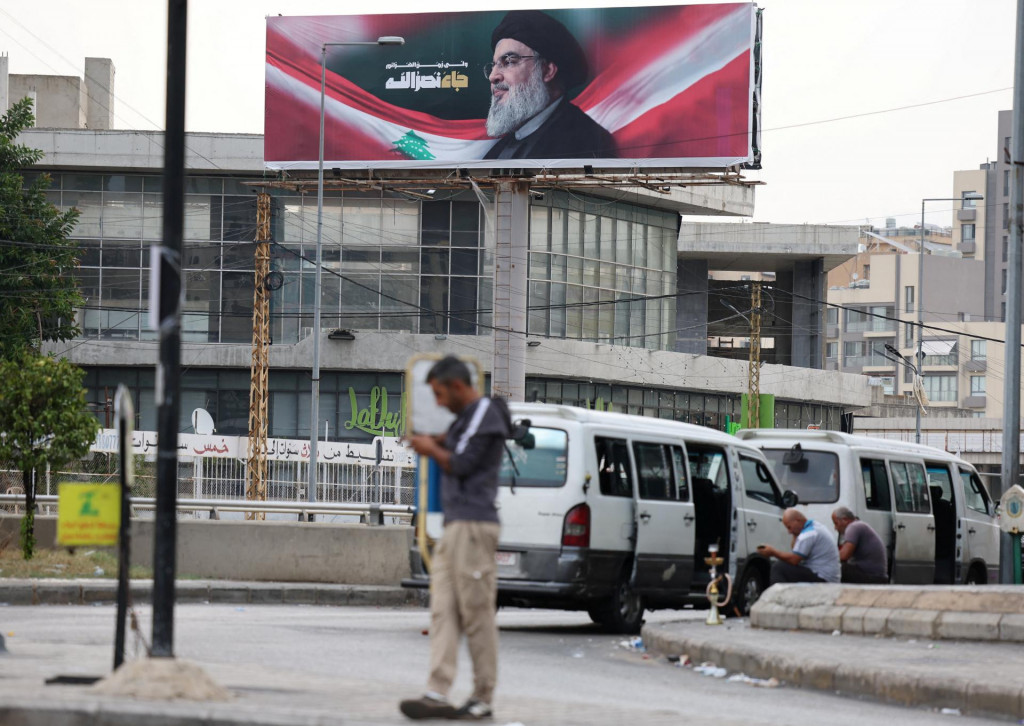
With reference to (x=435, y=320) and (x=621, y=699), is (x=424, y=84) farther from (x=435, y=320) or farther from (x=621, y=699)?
(x=621, y=699)

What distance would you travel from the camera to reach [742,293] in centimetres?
7788

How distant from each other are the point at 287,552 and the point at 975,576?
9.27m

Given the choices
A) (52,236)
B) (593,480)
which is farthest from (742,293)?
(593,480)

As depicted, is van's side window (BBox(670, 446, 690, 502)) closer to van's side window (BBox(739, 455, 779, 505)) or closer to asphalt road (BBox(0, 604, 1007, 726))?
van's side window (BBox(739, 455, 779, 505))

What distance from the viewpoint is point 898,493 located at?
64.3 ft

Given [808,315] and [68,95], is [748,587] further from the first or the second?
[808,315]

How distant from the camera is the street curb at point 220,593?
16.2 m

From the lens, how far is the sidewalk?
53.3 feet

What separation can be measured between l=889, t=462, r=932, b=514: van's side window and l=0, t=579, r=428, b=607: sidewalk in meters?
6.01

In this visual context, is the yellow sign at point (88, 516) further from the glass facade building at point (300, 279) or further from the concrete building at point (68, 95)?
the concrete building at point (68, 95)

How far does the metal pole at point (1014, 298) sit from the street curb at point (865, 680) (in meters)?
8.90

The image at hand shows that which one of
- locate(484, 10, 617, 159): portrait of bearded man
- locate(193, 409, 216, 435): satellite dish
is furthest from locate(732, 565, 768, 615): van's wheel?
locate(193, 409, 216, 435): satellite dish

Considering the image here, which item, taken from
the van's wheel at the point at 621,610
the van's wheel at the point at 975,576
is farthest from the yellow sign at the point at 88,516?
the van's wheel at the point at 975,576

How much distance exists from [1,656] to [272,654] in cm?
194
